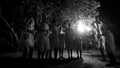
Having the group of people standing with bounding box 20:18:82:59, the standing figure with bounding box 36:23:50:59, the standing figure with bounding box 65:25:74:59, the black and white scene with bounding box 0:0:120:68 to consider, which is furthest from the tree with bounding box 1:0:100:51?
the standing figure with bounding box 36:23:50:59

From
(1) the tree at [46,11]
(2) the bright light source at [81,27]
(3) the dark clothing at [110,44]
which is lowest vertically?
(3) the dark clothing at [110,44]

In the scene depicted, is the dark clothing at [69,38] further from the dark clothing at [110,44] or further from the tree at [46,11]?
the dark clothing at [110,44]

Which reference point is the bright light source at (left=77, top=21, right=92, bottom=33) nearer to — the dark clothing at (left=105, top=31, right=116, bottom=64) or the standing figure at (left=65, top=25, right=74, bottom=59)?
the standing figure at (left=65, top=25, right=74, bottom=59)

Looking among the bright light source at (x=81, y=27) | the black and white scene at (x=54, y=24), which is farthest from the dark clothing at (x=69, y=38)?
the bright light source at (x=81, y=27)

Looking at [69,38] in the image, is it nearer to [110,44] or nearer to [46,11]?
[110,44]

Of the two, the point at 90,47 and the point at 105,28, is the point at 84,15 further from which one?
the point at 105,28

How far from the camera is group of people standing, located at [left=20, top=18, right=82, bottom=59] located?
6910 millimetres

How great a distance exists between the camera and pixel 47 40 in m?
7.00

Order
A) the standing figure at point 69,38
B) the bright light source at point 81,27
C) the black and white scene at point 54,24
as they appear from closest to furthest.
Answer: the black and white scene at point 54,24 < the standing figure at point 69,38 < the bright light source at point 81,27

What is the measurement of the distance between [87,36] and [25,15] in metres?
11.8

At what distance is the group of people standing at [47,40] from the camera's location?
22.7 ft

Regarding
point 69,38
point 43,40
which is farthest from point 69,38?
point 43,40

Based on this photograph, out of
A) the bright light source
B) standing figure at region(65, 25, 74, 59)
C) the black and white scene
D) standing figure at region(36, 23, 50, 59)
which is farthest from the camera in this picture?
the bright light source

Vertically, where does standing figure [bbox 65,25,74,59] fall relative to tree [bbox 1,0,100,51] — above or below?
below
